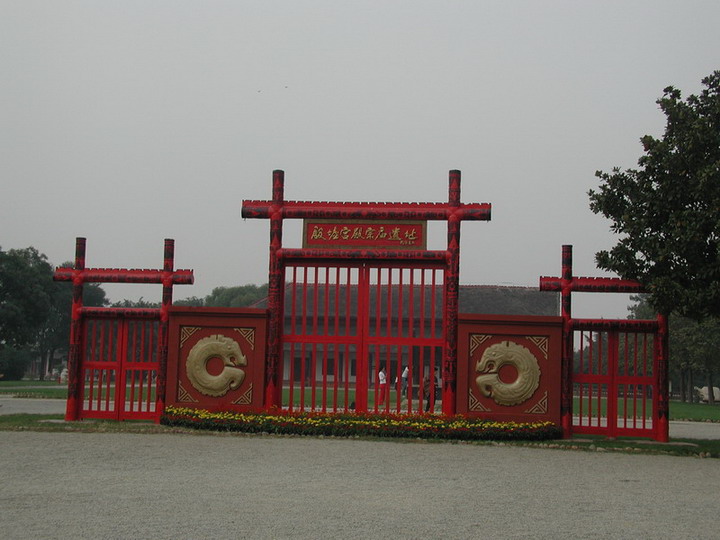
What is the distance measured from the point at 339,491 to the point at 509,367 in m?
7.27

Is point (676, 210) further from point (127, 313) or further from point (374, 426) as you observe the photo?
point (127, 313)

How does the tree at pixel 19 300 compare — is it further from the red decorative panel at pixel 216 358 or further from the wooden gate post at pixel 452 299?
the wooden gate post at pixel 452 299

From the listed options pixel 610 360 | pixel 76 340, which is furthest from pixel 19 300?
pixel 610 360

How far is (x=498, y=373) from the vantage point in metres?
15.4

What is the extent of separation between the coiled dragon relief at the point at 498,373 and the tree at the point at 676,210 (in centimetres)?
207

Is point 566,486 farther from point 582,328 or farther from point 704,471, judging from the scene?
point 582,328

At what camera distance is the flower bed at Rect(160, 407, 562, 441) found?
1427 centimetres

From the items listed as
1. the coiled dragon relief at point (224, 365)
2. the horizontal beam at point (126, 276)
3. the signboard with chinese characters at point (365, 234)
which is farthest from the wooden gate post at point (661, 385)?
the horizontal beam at point (126, 276)

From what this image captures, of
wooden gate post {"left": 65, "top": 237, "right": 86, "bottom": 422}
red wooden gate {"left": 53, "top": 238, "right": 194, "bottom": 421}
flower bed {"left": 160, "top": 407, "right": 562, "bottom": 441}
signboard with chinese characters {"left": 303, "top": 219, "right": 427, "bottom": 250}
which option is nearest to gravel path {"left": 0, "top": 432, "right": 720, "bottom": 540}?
flower bed {"left": 160, "top": 407, "right": 562, "bottom": 441}

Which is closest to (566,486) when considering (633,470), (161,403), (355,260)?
(633,470)

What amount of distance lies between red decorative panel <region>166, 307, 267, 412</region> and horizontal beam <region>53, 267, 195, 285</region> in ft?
2.04

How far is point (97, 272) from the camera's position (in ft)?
54.7

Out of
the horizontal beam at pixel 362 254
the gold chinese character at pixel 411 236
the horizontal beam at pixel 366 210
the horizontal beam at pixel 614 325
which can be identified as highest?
the horizontal beam at pixel 366 210

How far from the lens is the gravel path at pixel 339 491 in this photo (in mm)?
7035
